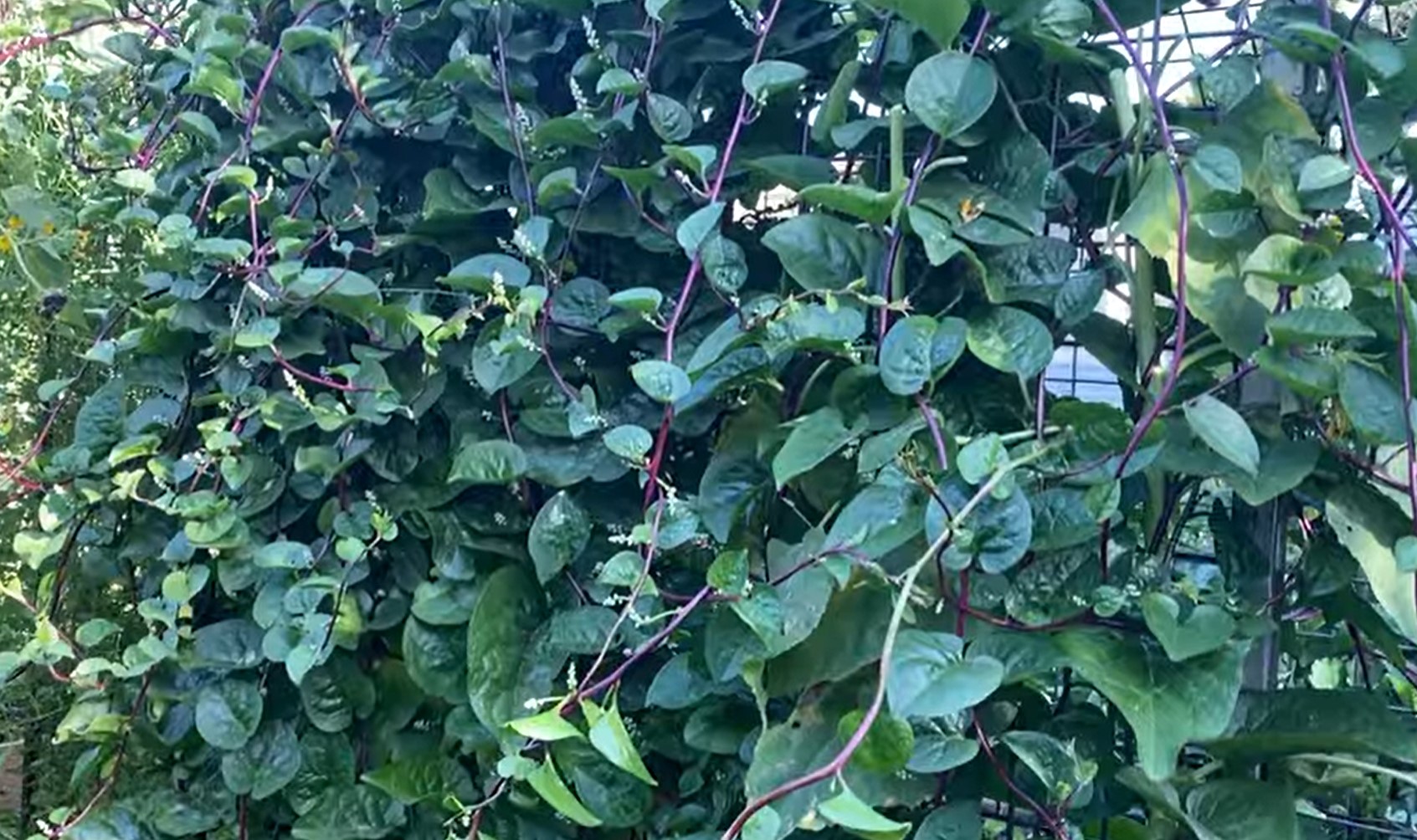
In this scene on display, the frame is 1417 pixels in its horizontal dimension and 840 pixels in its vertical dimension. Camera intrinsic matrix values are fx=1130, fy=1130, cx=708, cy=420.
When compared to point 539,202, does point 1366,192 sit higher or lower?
higher

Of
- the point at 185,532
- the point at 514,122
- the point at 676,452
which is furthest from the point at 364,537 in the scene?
the point at 514,122

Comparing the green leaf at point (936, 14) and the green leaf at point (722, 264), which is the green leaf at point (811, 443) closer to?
the green leaf at point (722, 264)

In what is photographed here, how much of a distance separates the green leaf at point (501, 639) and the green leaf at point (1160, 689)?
1.44 ft

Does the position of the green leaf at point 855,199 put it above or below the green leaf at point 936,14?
below

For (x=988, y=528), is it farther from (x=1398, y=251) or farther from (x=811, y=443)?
(x=1398, y=251)

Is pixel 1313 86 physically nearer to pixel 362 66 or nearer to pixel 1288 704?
pixel 1288 704

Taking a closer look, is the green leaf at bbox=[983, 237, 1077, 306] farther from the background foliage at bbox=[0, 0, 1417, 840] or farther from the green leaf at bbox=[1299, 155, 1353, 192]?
the green leaf at bbox=[1299, 155, 1353, 192]

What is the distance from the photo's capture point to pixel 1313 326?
2.30 feet

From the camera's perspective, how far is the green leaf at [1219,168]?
0.75 metres

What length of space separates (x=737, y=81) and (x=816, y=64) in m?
0.08

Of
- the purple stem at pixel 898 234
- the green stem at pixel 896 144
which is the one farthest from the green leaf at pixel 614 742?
the green stem at pixel 896 144

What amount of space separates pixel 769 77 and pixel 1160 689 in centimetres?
52

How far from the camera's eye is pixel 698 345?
3.05 ft

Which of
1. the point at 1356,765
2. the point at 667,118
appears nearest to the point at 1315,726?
the point at 1356,765
